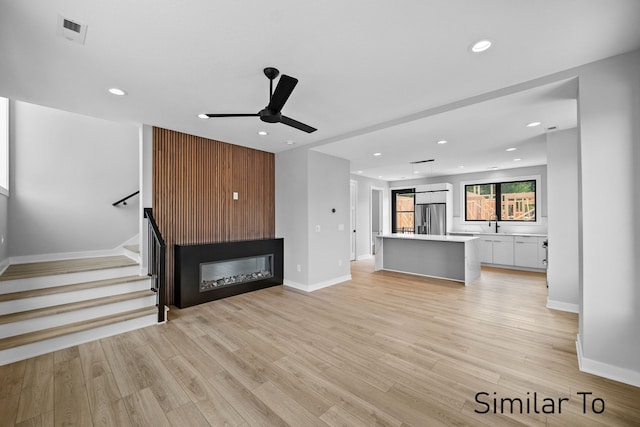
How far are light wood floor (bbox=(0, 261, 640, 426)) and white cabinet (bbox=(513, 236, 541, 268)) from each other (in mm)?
3244

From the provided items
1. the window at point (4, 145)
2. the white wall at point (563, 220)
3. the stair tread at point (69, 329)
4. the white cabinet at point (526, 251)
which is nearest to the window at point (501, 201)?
the white cabinet at point (526, 251)

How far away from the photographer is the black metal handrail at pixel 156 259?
3.35m

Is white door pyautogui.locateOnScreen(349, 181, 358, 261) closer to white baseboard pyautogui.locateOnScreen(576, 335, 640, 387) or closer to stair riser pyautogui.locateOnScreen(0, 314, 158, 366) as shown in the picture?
stair riser pyautogui.locateOnScreen(0, 314, 158, 366)

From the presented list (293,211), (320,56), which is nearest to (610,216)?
(320,56)

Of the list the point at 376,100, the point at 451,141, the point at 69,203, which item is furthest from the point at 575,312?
the point at 69,203

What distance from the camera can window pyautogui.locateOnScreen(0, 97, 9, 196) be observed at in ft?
12.3

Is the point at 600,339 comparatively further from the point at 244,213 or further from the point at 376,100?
the point at 244,213

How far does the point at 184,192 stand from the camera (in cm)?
427

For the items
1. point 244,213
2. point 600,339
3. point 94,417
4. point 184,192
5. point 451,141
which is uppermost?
point 451,141

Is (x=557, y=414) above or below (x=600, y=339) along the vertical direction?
below

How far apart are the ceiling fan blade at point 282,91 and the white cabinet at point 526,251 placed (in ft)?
22.6

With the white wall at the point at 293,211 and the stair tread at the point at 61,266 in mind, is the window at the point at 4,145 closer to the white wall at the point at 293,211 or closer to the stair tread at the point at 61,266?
the stair tread at the point at 61,266

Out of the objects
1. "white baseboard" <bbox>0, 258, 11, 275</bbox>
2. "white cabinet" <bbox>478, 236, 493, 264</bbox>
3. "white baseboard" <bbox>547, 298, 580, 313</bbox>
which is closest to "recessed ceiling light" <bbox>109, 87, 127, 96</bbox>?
"white baseboard" <bbox>0, 258, 11, 275</bbox>

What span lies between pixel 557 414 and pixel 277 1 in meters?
3.31
